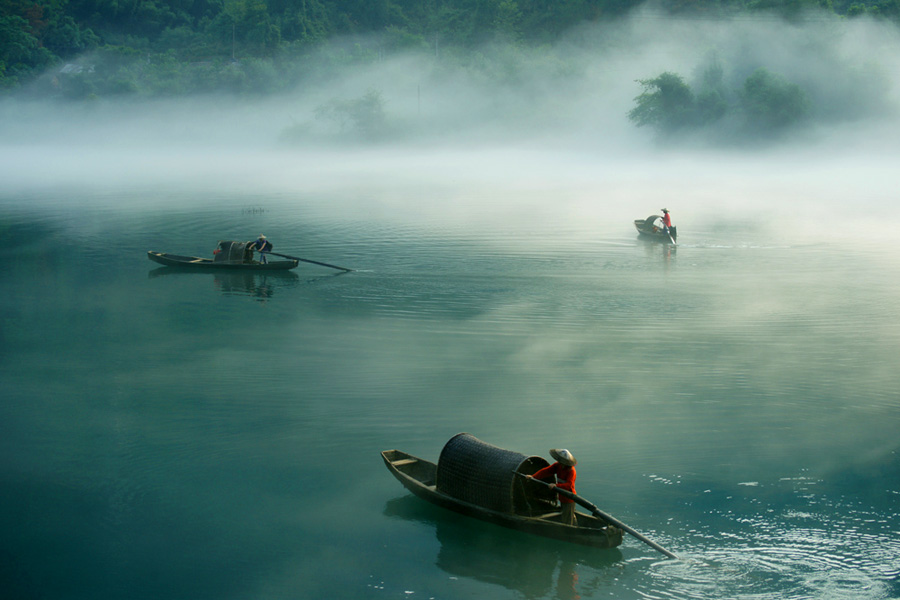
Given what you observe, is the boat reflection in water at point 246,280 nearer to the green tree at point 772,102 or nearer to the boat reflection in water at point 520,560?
the boat reflection in water at point 520,560

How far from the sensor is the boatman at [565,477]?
1022 centimetres

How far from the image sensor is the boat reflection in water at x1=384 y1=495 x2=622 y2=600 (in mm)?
10023

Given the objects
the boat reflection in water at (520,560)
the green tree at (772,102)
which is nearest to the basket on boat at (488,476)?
the boat reflection in water at (520,560)

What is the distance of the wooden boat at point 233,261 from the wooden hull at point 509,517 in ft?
51.1

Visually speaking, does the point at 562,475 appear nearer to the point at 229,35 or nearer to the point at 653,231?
the point at 653,231

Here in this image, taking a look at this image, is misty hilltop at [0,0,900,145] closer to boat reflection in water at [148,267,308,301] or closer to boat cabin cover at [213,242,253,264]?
boat reflection in water at [148,267,308,301]

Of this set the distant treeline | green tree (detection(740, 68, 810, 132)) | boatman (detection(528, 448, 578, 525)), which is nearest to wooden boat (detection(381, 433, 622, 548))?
boatman (detection(528, 448, 578, 525))

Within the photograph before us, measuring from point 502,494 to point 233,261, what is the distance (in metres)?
18.1

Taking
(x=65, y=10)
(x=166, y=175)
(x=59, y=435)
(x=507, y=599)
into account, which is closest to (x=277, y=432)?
(x=59, y=435)

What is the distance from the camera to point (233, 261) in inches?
1052

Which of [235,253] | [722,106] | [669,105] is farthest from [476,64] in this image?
[235,253]

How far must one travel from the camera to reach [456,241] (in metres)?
32.7

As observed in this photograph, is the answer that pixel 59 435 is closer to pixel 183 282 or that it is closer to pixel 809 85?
pixel 183 282

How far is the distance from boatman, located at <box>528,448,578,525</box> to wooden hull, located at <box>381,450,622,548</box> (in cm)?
13
